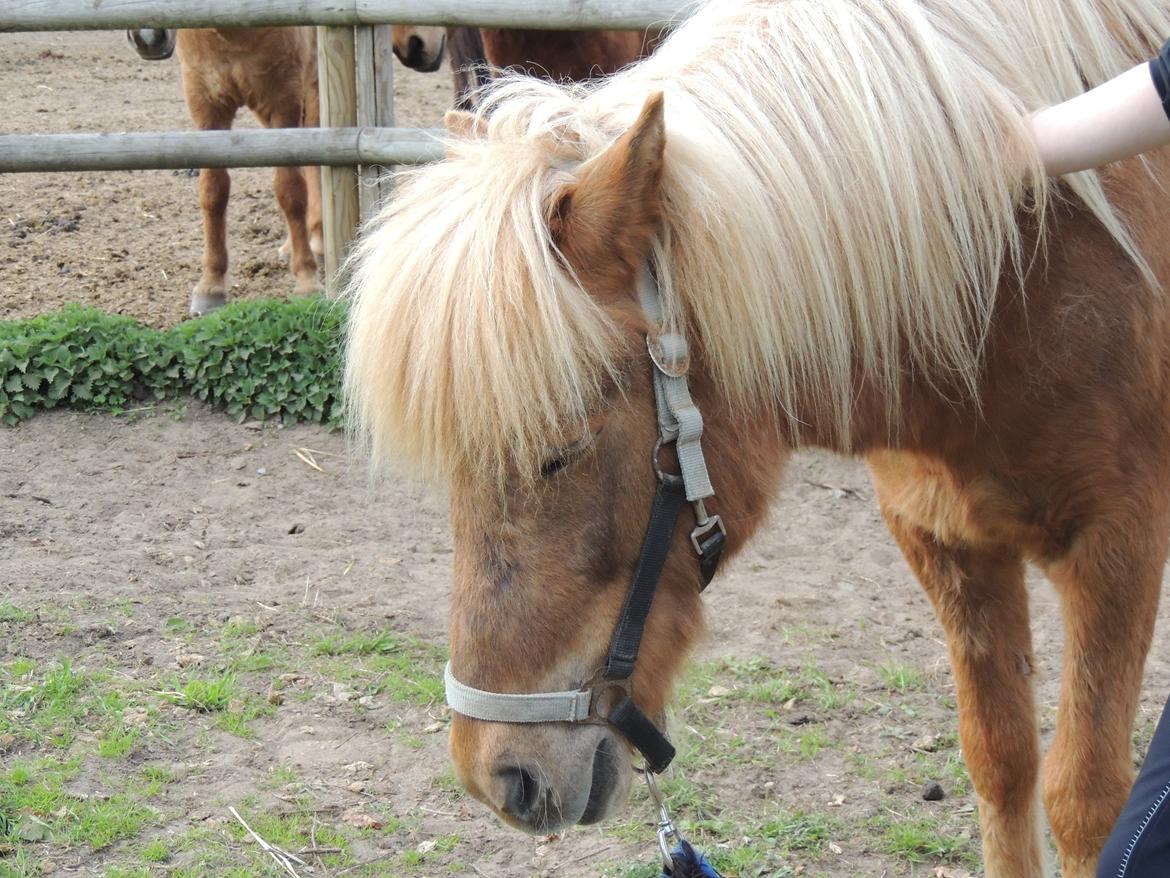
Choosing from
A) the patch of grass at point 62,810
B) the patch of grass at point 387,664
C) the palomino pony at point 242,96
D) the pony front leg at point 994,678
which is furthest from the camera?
the palomino pony at point 242,96

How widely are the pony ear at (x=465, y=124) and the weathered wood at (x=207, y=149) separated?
2.95 m

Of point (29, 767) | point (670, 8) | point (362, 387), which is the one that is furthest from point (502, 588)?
point (670, 8)

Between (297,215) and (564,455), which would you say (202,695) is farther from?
(297,215)

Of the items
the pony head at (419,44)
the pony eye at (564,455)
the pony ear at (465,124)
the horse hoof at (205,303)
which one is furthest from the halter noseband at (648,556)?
the pony head at (419,44)

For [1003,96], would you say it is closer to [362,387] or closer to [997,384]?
[997,384]

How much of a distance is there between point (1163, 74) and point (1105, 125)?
4.8 inches

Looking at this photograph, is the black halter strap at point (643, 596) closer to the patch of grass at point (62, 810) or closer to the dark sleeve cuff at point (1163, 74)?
the dark sleeve cuff at point (1163, 74)

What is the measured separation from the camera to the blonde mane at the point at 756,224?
1655 millimetres

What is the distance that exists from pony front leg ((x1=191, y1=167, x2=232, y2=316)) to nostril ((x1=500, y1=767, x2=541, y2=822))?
178 inches

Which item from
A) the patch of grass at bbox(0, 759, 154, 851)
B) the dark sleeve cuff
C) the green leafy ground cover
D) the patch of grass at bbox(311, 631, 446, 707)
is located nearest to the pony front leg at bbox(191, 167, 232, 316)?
the green leafy ground cover

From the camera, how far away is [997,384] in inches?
82.0

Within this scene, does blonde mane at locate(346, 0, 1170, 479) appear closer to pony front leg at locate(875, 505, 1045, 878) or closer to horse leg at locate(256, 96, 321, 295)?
pony front leg at locate(875, 505, 1045, 878)

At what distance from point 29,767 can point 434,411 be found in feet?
6.18

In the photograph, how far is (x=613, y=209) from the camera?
1664 mm
